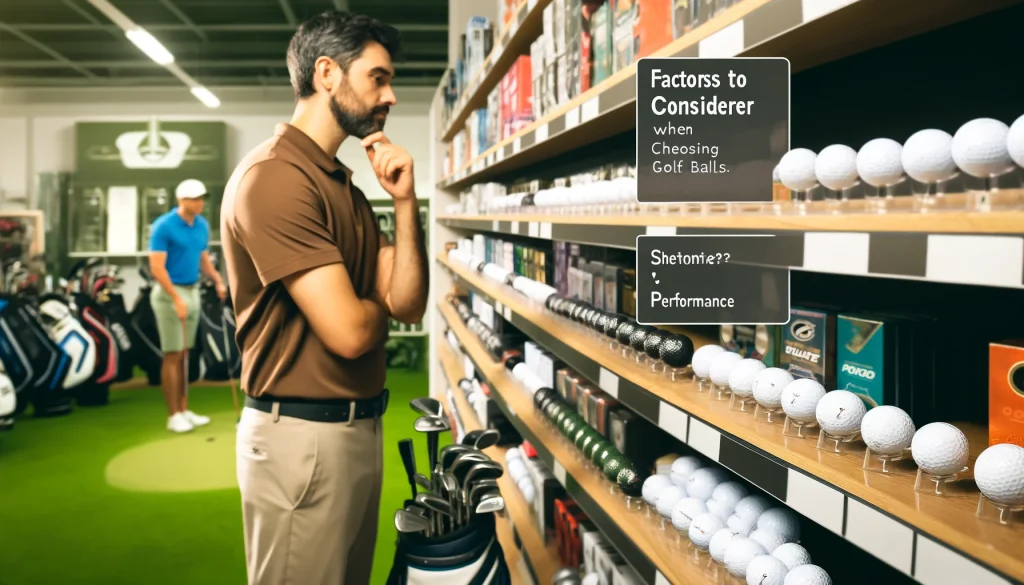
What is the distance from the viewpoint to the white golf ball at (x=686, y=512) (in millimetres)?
1574

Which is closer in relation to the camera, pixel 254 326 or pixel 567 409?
pixel 254 326

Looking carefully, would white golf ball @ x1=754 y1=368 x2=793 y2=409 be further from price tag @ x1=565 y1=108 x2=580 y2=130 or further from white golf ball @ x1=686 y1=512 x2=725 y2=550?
price tag @ x1=565 y1=108 x2=580 y2=130

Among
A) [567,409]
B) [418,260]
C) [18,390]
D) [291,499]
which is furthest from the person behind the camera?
[18,390]

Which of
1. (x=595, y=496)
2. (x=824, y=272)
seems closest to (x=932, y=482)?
(x=824, y=272)

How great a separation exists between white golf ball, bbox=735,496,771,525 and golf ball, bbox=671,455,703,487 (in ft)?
0.76

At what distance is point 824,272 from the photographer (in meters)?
1.52

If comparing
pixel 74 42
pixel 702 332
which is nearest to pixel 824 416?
pixel 702 332

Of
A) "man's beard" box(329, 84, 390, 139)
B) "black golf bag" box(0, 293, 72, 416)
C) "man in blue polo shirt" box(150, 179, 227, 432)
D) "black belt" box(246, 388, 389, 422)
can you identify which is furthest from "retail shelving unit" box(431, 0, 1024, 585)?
"black golf bag" box(0, 293, 72, 416)

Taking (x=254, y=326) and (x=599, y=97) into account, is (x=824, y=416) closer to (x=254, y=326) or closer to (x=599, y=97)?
(x=599, y=97)

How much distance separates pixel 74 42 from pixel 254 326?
9337 mm

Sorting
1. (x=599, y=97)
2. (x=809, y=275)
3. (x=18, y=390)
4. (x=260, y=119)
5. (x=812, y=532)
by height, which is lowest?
(x=18, y=390)

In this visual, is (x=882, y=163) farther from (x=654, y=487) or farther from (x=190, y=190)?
(x=190, y=190)

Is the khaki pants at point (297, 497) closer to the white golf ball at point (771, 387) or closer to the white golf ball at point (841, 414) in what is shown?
the white golf ball at point (771, 387)

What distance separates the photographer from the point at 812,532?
5.43ft
